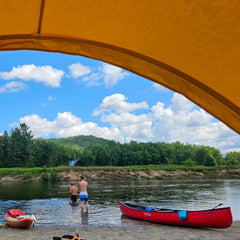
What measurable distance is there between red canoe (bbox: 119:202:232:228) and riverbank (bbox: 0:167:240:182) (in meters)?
47.8

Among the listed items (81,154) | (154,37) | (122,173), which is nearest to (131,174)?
(122,173)

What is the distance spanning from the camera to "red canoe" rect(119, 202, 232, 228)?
10320 mm

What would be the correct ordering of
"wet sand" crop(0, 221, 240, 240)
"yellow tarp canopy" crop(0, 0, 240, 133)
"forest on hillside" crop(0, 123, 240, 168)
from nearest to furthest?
"yellow tarp canopy" crop(0, 0, 240, 133)
"wet sand" crop(0, 221, 240, 240)
"forest on hillside" crop(0, 123, 240, 168)

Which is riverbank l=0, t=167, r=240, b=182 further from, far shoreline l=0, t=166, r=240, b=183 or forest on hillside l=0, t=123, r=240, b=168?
forest on hillside l=0, t=123, r=240, b=168

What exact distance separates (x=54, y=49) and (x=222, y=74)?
1991 millimetres

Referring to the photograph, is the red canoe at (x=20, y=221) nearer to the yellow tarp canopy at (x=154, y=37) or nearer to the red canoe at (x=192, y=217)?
the red canoe at (x=192, y=217)

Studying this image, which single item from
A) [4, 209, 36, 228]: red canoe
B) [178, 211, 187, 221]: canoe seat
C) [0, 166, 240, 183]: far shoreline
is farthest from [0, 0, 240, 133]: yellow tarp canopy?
[0, 166, 240, 183]: far shoreline

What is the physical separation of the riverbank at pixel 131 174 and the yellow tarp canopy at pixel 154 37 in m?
Result: 56.9

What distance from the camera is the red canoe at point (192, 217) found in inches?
406

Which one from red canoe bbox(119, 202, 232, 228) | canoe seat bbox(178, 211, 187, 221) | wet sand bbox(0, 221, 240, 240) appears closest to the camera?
wet sand bbox(0, 221, 240, 240)

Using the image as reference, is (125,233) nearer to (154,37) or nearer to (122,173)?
(154,37)

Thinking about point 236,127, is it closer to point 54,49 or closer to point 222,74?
point 222,74

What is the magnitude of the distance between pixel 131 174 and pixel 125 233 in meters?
54.5

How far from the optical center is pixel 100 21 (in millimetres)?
2529
